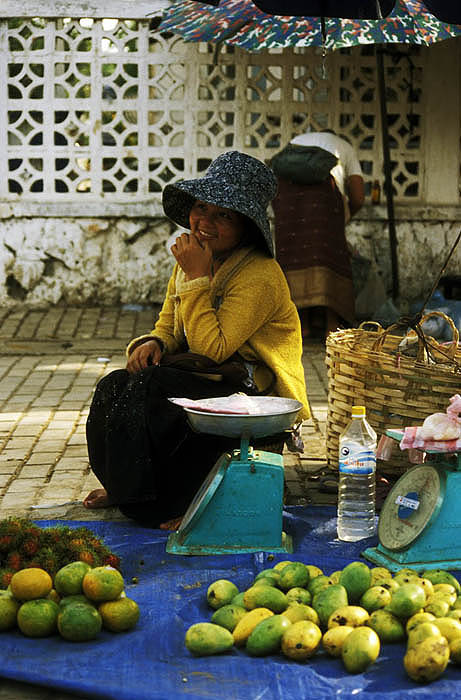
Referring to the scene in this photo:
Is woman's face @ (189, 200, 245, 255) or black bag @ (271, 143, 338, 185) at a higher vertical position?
black bag @ (271, 143, 338, 185)

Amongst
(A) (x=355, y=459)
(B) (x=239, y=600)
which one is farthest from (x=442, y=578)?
(A) (x=355, y=459)

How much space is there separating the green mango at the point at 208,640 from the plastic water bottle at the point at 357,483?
1146 millimetres

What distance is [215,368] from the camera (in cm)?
416

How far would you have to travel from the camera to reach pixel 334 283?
27.4ft

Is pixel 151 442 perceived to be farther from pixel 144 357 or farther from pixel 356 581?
pixel 356 581

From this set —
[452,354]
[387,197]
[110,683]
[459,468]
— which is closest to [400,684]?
[110,683]

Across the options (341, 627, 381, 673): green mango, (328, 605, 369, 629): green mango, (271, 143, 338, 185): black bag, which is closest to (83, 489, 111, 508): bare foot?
(328, 605, 369, 629): green mango

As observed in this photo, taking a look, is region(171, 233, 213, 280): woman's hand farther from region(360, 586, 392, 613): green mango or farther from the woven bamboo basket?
region(360, 586, 392, 613): green mango

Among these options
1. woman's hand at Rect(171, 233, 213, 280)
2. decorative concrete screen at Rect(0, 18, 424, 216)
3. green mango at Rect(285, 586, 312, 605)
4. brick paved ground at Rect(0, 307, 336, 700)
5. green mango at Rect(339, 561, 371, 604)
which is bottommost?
brick paved ground at Rect(0, 307, 336, 700)

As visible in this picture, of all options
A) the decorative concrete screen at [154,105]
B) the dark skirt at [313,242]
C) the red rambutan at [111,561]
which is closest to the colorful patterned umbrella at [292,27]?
the decorative concrete screen at [154,105]

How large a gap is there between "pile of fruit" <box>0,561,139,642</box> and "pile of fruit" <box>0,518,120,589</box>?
0.37 ft

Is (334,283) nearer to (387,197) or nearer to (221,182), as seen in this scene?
(387,197)

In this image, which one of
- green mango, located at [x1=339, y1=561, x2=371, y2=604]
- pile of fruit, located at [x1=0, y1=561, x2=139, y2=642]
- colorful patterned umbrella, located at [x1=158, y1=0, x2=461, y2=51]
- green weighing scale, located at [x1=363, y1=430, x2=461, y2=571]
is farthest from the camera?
colorful patterned umbrella, located at [x1=158, y1=0, x2=461, y2=51]

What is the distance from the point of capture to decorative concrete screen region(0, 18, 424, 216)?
30.2ft
